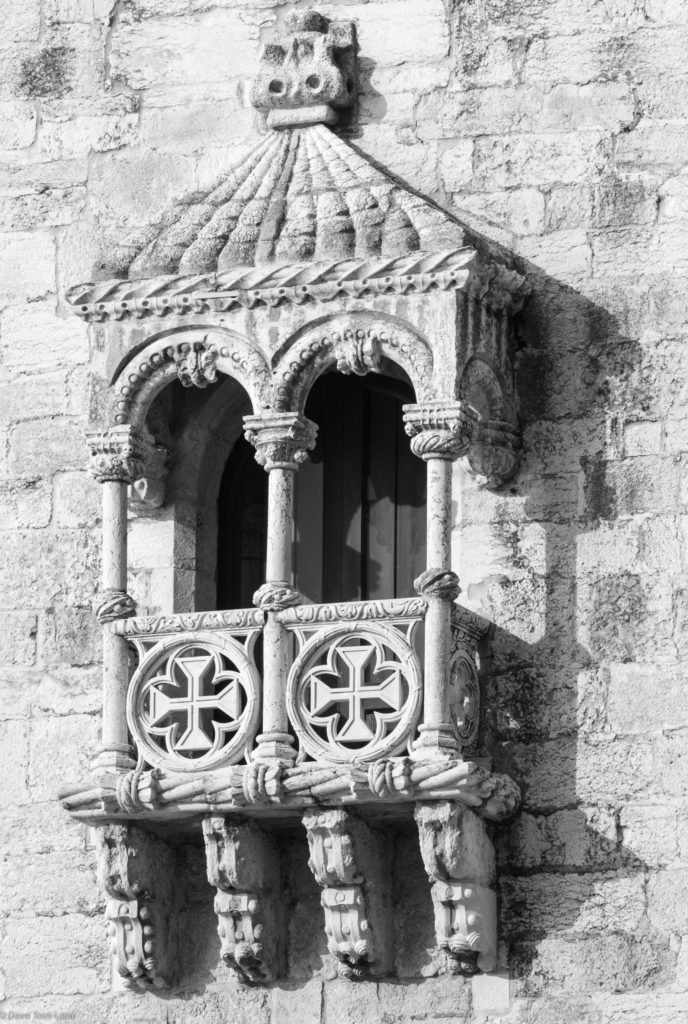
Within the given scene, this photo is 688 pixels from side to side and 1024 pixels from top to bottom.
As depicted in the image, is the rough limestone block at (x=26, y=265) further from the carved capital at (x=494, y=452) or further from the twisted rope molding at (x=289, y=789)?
the twisted rope molding at (x=289, y=789)

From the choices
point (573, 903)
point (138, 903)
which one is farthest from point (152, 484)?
point (573, 903)

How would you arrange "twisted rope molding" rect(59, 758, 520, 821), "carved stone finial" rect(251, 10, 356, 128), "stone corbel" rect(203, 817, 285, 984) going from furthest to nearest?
"carved stone finial" rect(251, 10, 356, 128)
"stone corbel" rect(203, 817, 285, 984)
"twisted rope molding" rect(59, 758, 520, 821)

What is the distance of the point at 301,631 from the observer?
412 inches

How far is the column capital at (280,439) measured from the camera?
10.6m

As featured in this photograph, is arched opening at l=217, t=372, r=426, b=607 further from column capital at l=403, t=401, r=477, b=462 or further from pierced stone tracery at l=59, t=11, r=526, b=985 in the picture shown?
column capital at l=403, t=401, r=477, b=462

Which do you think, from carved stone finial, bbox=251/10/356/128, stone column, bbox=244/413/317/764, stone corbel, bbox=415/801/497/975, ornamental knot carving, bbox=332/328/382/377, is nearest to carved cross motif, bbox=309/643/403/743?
stone column, bbox=244/413/317/764

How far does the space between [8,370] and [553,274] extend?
2.21 m

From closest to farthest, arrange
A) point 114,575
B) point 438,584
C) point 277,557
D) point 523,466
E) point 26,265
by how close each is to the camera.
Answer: point 438,584 → point 277,557 → point 114,575 → point 523,466 → point 26,265

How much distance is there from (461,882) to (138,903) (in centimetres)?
123

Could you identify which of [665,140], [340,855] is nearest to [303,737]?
[340,855]

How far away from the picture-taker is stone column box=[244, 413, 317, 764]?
34.1ft

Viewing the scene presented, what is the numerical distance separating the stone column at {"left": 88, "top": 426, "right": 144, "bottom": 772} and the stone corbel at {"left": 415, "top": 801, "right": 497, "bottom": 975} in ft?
3.86

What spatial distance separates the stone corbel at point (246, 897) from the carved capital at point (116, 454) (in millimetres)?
1323

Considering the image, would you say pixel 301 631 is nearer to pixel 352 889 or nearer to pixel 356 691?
pixel 356 691
